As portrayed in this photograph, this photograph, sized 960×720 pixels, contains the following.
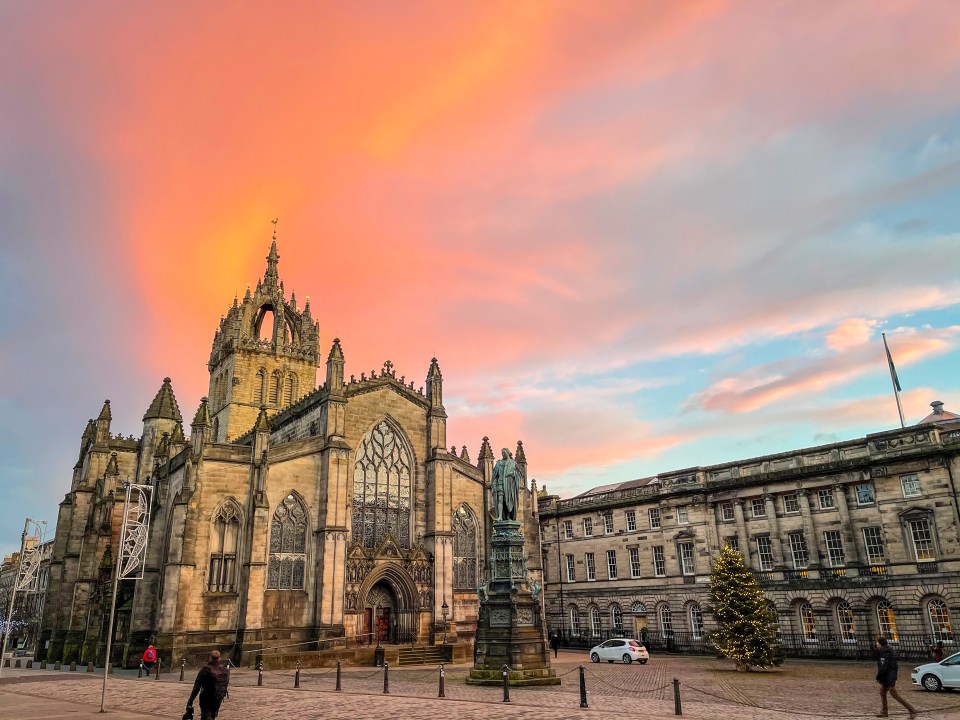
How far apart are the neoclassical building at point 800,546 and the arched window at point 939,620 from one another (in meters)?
0.05

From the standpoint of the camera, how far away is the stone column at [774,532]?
41.6m

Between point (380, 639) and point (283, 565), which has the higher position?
point (283, 565)

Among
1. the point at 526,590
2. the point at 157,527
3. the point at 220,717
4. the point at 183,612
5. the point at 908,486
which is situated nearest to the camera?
the point at 220,717

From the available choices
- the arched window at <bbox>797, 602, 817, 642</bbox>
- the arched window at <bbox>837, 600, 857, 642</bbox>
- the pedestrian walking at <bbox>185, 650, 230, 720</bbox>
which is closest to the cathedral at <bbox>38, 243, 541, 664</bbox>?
the arched window at <bbox>797, 602, 817, 642</bbox>

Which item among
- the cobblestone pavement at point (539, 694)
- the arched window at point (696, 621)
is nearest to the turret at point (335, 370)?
the cobblestone pavement at point (539, 694)

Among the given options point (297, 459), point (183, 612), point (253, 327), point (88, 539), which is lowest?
point (183, 612)

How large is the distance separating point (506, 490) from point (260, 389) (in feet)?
128

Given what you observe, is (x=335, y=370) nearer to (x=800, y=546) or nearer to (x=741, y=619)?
(x=741, y=619)

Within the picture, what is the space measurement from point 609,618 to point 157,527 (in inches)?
1207

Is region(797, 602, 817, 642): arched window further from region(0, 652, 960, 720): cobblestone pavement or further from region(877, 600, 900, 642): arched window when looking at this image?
region(0, 652, 960, 720): cobblestone pavement

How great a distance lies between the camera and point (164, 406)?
57.4 m

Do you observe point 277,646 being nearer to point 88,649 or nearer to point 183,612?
point 183,612

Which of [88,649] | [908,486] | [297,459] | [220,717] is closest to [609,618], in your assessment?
[908,486]

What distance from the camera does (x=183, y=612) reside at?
34.2m
